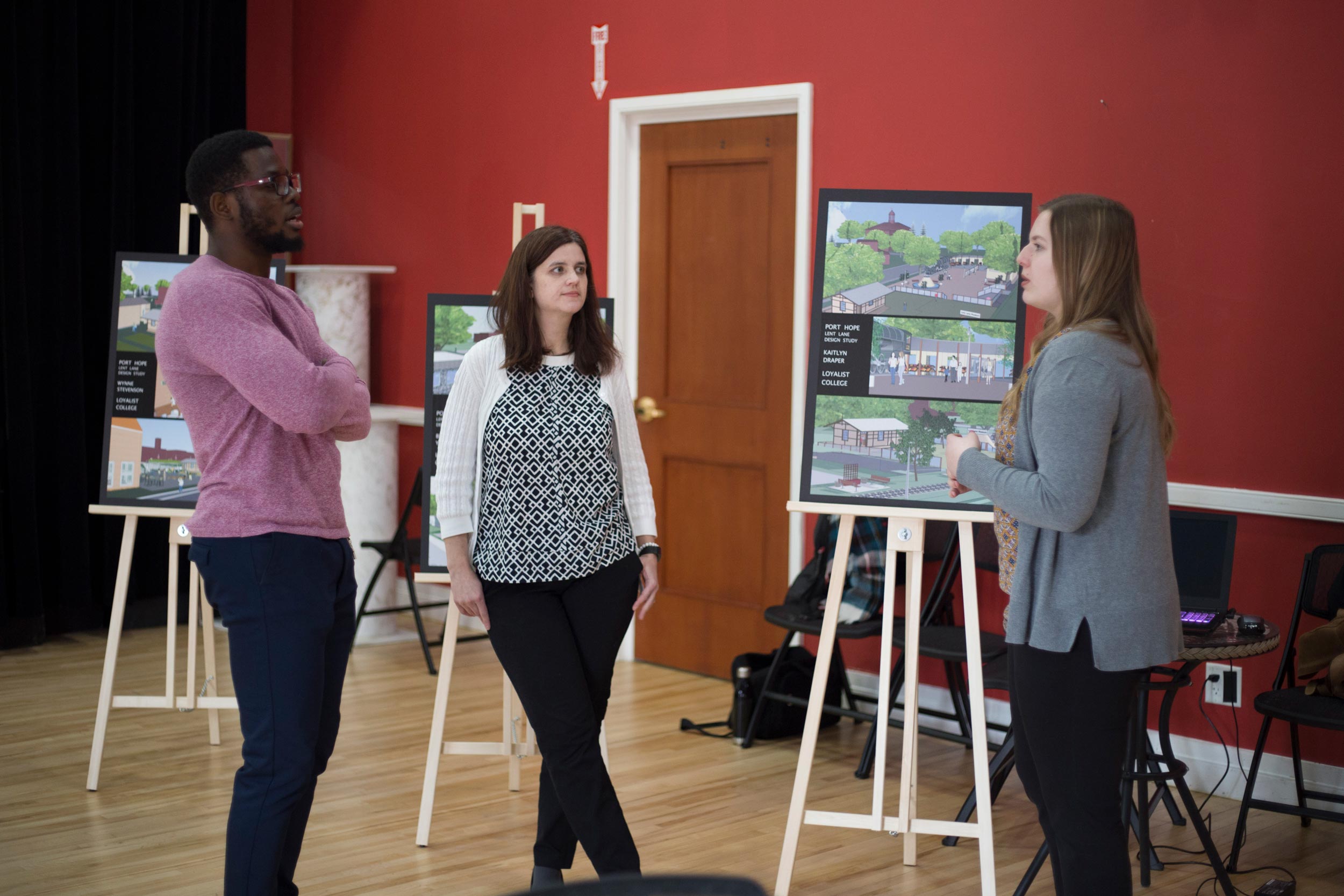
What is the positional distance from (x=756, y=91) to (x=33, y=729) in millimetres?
3539

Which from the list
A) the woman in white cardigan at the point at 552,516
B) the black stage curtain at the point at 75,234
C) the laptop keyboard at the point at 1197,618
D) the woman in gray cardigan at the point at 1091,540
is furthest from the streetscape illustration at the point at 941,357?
the black stage curtain at the point at 75,234

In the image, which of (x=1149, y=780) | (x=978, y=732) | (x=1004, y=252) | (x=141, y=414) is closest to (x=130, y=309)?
(x=141, y=414)

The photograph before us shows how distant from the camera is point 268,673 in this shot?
7.64 feet

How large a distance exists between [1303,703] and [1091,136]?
6.21ft

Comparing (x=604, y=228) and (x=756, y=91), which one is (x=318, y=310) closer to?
(x=604, y=228)

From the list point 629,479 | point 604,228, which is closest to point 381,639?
point 604,228

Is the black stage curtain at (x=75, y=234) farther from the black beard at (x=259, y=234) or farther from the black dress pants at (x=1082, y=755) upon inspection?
the black dress pants at (x=1082, y=755)

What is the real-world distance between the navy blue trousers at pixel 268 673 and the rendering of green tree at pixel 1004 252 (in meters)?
1.75

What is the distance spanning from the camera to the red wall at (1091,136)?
3.94 meters

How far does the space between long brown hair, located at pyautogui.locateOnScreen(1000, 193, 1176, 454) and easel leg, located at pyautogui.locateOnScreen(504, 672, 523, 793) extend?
2.00 m

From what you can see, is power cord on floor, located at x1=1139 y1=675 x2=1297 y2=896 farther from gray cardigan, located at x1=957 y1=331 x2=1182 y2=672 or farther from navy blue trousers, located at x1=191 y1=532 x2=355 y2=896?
navy blue trousers, located at x1=191 y1=532 x2=355 y2=896

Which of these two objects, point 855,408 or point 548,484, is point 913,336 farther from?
point 548,484

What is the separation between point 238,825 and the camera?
235 cm

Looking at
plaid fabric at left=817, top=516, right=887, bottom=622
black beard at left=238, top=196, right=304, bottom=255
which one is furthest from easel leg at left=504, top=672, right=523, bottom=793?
black beard at left=238, top=196, right=304, bottom=255
